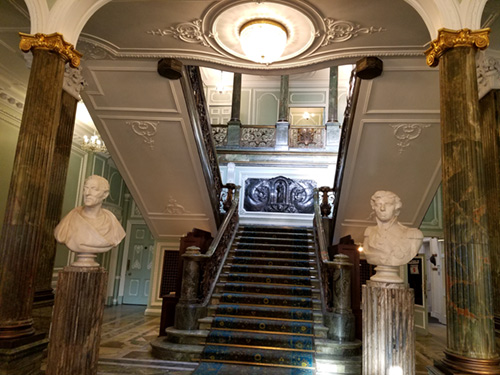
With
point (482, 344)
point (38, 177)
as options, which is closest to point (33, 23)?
point (38, 177)

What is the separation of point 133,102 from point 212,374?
14.4ft

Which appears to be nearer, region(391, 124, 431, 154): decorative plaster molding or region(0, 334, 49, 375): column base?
region(0, 334, 49, 375): column base

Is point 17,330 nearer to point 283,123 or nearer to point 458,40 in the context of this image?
point 458,40

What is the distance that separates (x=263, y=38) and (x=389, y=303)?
3.24 m

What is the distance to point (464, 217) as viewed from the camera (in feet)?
9.29

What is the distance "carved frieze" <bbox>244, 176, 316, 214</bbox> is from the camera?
399 inches

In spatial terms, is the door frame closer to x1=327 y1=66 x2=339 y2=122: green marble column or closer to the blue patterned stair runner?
the blue patterned stair runner

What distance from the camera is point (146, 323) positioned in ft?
25.1

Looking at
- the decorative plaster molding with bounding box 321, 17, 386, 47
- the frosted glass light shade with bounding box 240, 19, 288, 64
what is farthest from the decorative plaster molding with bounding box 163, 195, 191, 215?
the decorative plaster molding with bounding box 321, 17, 386, 47

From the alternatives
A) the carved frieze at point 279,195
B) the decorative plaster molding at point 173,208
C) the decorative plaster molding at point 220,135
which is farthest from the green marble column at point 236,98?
the decorative plaster molding at point 173,208

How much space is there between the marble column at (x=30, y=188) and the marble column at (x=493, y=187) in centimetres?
410

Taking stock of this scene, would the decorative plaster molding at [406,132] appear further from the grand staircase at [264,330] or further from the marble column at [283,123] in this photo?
the marble column at [283,123]

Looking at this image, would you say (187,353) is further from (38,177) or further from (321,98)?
(321,98)

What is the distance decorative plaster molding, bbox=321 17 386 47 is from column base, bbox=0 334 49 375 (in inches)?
175
